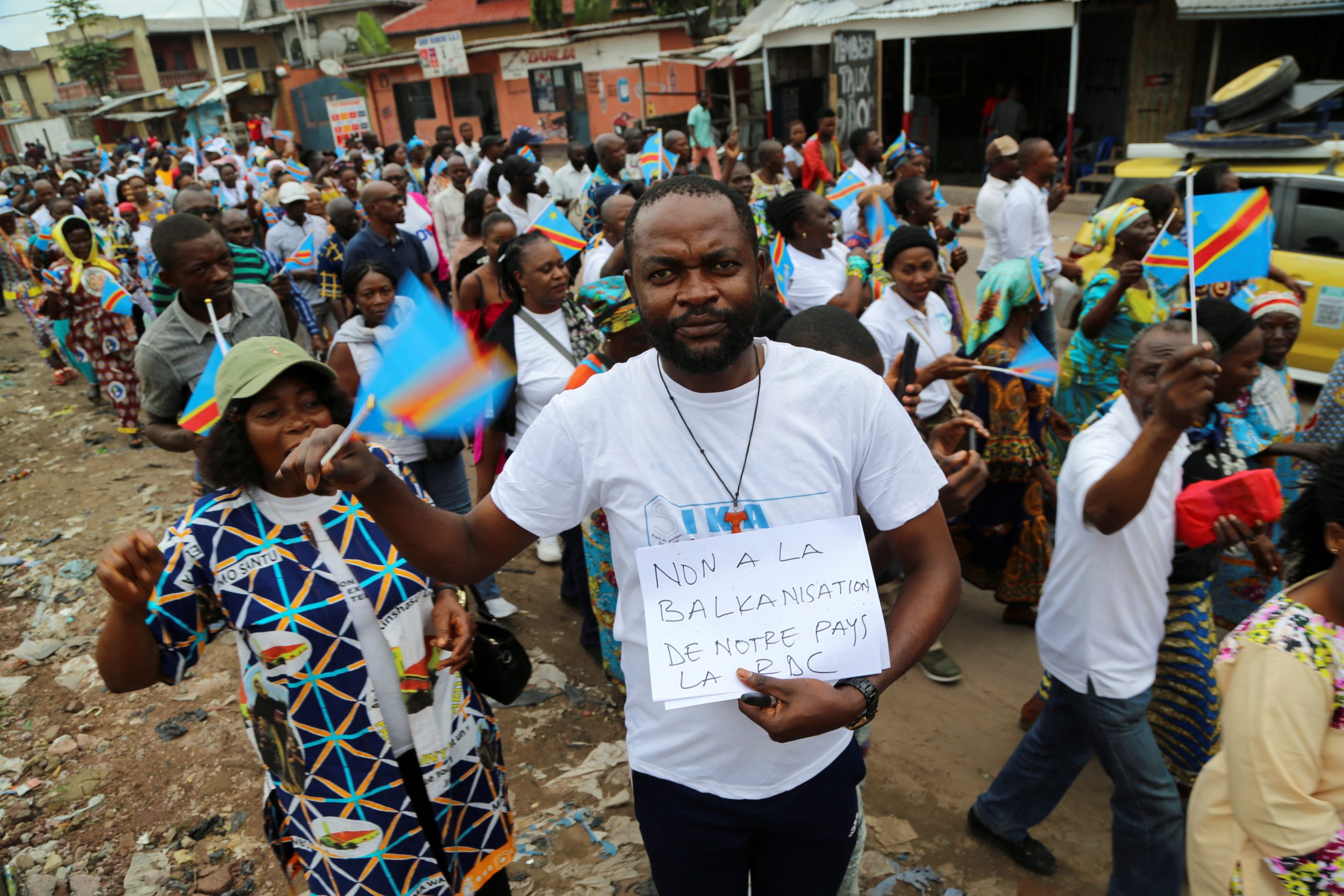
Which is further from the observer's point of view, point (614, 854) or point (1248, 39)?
point (1248, 39)

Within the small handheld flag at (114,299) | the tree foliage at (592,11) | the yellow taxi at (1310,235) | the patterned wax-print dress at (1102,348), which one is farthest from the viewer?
the tree foliage at (592,11)

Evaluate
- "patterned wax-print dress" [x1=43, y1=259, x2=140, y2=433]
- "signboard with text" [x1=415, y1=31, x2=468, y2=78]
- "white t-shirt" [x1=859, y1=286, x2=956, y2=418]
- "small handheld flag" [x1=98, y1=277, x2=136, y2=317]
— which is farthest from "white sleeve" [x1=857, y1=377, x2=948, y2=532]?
"signboard with text" [x1=415, y1=31, x2=468, y2=78]

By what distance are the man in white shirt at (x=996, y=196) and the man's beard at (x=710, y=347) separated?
5.84 meters

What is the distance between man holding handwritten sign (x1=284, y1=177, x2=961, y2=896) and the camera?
1.46m

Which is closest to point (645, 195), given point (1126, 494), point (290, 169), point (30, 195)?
point (1126, 494)

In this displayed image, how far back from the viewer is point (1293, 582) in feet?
6.66

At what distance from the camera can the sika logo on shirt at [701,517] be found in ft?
5.02

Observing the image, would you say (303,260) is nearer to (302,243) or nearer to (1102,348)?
(302,243)

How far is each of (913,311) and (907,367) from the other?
3.74 feet

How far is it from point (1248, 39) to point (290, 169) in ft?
48.3

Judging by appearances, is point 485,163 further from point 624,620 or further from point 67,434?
point 624,620

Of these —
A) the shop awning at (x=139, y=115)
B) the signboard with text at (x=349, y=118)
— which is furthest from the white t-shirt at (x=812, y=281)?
the shop awning at (x=139, y=115)

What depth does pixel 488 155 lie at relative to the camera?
11258mm

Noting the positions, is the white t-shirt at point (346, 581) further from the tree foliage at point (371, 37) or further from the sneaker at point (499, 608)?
the tree foliage at point (371, 37)
